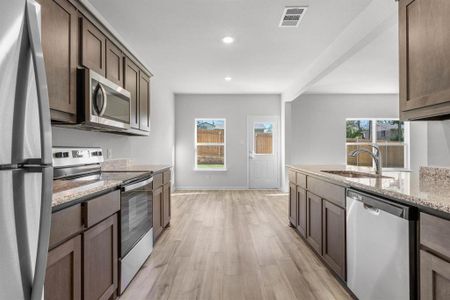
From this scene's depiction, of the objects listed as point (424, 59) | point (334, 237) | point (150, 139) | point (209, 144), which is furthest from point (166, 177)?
point (209, 144)

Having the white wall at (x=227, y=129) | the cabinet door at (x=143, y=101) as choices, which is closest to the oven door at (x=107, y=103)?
the cabinet door at (x=143, y=101)

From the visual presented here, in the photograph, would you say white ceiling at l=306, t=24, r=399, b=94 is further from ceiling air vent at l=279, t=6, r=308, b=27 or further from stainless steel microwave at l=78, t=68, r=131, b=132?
stainless steel microwave at l=78, t=68, r=131, b=132

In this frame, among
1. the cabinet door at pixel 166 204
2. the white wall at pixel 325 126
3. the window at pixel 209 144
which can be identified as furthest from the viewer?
the window at pixel 209 144

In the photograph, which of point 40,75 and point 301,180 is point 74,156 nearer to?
point 40,75

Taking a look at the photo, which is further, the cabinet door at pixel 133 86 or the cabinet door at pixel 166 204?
the cabinet door at pixel 166 204

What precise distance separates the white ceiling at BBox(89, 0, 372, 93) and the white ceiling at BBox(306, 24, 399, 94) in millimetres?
137

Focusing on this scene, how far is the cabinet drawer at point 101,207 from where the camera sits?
1.57 meters

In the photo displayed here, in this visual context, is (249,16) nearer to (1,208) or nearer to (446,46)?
(446,46)

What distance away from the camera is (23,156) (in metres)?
0.83

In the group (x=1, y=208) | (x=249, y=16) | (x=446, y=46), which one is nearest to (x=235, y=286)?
(x=1, y=208)

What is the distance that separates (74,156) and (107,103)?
57 cm

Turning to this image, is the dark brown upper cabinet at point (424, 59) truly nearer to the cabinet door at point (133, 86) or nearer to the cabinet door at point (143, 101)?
the cabinet door at point (133, 86)

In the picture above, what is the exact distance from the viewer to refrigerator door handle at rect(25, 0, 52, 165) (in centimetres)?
84

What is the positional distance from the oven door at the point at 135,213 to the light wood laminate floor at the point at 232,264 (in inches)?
13.7
